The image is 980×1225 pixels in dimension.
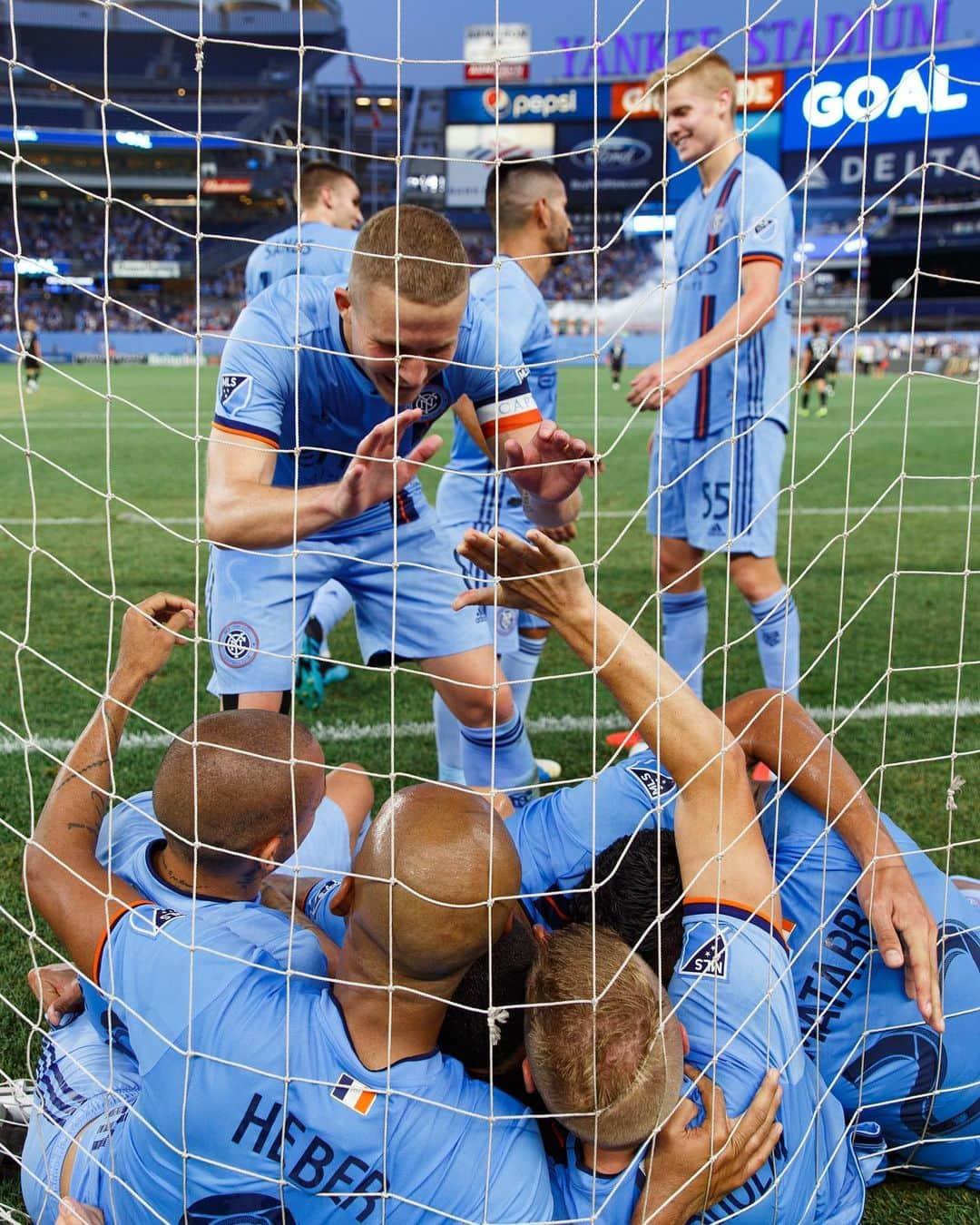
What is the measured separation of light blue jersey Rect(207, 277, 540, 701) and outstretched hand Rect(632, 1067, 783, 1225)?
1493 mm

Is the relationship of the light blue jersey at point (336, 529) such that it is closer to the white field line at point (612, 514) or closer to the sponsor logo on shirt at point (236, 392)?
the sponsor logo on shirt at point (236, 392)

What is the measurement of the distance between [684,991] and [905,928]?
15.9 inches

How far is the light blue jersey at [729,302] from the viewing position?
397 centimetres

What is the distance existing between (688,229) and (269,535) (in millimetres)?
2517

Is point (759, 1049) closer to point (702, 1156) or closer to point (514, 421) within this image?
point (702, 1156)

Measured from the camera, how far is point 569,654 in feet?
17.9

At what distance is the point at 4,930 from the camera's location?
282cm

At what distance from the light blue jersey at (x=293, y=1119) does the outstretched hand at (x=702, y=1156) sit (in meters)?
0.17

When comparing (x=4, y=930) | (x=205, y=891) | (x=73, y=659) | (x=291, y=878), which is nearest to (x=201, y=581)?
(x=73, y=659)

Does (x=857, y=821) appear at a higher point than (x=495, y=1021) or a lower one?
higher

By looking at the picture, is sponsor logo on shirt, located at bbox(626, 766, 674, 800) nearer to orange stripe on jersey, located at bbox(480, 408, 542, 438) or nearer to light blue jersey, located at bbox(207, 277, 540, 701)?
light blue jersey, located at bbox(207, 277, 540, 701)

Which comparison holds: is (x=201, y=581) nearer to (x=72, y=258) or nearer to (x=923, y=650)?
(x=923, y=650)

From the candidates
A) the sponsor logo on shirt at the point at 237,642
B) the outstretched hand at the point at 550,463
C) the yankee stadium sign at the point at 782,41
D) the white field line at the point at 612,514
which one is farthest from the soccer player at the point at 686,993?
the yankee stadium sign at the point at 782,41

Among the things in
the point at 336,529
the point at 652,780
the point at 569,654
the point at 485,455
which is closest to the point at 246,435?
the point at 336,529
